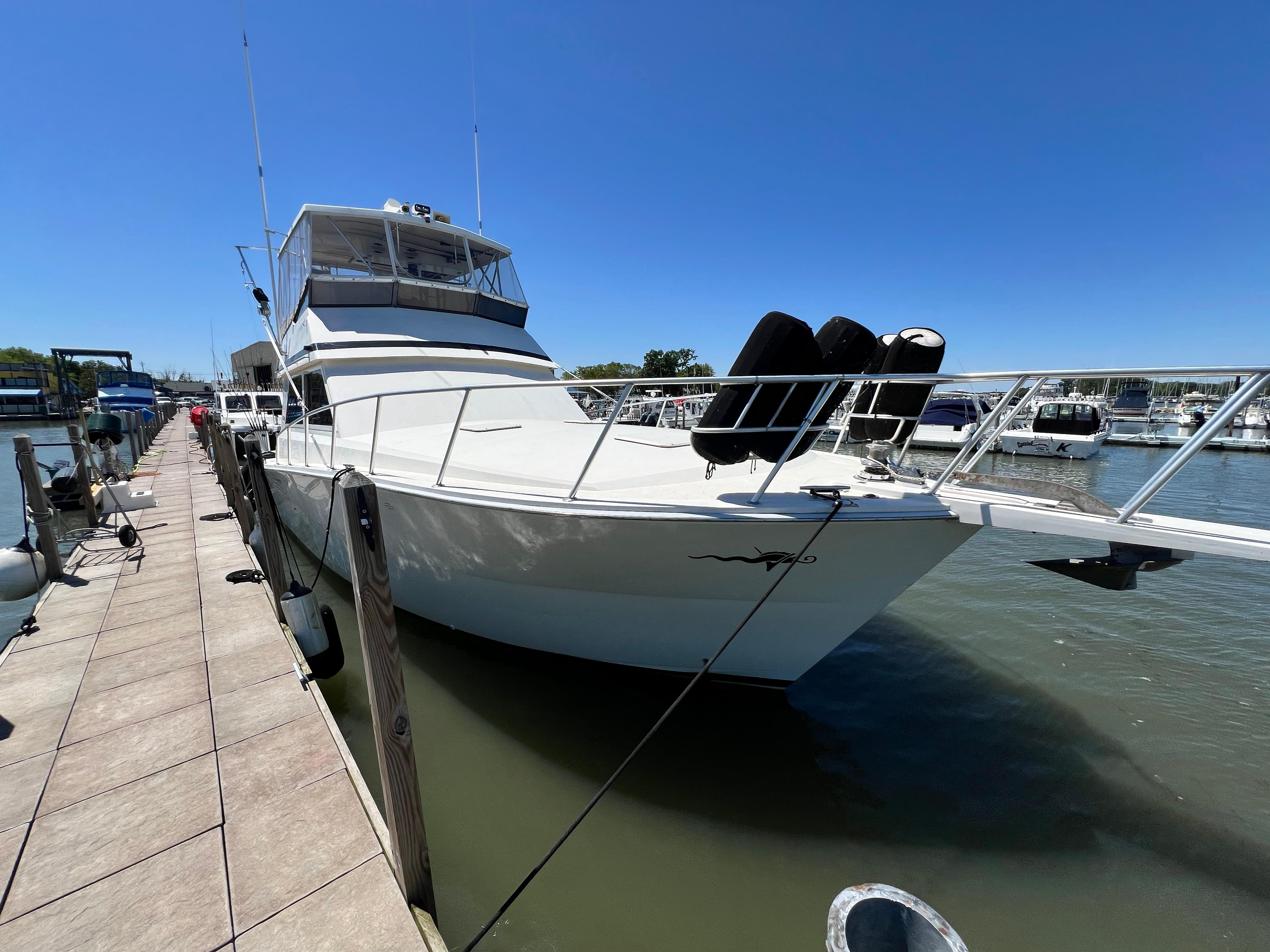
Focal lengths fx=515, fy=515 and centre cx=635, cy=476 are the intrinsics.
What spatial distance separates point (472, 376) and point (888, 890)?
19.9 ft

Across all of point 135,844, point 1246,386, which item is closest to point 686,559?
point 1246,386

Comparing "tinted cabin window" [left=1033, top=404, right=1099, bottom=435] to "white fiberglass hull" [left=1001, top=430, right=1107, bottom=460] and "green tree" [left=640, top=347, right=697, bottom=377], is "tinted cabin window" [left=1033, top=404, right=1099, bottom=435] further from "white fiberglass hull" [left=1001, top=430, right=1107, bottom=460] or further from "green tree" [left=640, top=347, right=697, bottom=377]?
"green tree" [left=640, top=347, right=697, bottom=377]

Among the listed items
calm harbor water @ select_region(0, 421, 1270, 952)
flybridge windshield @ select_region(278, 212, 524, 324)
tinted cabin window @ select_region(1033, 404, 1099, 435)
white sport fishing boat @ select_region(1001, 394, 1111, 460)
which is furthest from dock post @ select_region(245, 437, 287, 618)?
white sport fishing boat @ select_region(1001, 394, 1111, 460)

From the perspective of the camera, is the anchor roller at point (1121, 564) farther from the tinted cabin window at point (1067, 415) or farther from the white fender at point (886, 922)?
the tinted cabin window at point (1067, 415)

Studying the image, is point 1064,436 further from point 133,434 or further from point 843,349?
point 133,434

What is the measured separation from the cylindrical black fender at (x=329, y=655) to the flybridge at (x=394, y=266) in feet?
14.3

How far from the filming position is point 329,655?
418 centimetres

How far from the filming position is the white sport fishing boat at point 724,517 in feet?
9.16

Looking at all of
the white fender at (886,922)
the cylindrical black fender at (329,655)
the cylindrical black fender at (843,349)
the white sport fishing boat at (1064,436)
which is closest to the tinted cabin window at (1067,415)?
the white sport fishing boat at (1064,436)

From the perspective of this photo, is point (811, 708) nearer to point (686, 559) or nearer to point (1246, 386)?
point (686, 559)

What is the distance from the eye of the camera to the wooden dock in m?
1.99

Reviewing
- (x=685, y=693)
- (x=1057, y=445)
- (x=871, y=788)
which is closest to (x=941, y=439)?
(x=1057, y=445)

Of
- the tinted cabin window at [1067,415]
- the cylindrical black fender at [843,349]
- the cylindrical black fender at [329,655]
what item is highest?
the cylindrical black fender at [843,349]

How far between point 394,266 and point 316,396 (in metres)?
2.03
